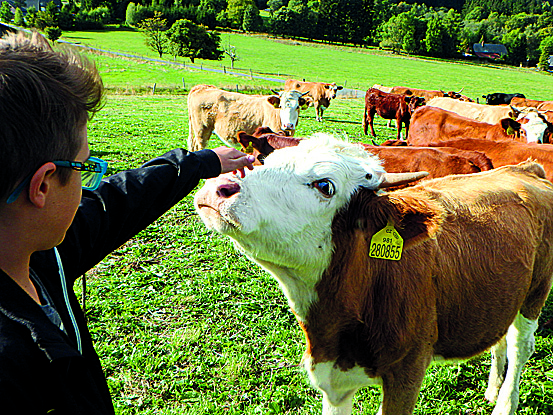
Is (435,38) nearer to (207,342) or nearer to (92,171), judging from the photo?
(207,342)

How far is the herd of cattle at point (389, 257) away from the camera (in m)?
2.03

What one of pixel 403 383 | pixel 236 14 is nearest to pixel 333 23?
pixel 236 14

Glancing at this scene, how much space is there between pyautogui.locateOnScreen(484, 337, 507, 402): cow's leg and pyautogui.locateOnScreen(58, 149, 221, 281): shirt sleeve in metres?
2.93

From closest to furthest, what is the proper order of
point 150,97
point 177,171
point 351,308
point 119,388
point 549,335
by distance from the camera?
1. point 177,171
2. point 351,308
3. point 119,388
4. point 549,335
5. point 150,97

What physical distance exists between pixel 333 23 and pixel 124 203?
9890cm

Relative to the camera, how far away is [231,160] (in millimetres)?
2148

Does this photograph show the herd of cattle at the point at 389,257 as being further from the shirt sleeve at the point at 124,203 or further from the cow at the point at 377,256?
the shirt sleeve at the point at 124,203

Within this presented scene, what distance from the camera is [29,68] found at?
38.1 inches

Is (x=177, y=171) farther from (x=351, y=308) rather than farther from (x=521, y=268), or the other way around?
(x=521, y=268)

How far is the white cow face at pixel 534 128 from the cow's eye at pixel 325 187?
27.3ft

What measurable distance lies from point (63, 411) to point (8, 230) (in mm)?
501

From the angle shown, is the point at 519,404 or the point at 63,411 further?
the point at 519,404

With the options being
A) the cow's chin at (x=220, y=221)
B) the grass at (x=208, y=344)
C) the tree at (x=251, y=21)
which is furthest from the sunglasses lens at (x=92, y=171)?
the tree at (x=251, y=21)

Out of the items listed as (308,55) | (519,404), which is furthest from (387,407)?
(308,55)
